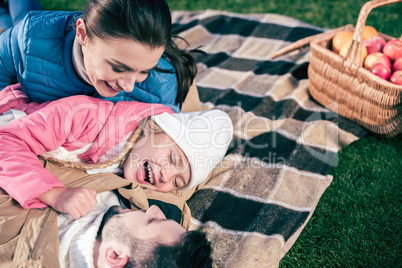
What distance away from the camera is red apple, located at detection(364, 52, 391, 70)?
227 cm

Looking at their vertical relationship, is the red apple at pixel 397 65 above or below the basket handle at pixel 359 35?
below

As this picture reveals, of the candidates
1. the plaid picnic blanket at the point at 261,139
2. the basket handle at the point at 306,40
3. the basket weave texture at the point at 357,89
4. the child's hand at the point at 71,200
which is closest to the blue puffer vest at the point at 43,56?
the child's hand at the point at 71,200

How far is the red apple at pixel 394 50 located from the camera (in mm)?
2355

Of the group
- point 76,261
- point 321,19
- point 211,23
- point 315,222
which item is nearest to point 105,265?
point 76,261

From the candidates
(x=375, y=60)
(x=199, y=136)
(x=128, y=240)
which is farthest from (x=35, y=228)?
(x=375, y=60)

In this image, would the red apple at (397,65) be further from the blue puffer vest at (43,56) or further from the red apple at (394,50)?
the blue puffer vest at (43,56)

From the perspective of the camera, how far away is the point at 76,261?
3.97 ft

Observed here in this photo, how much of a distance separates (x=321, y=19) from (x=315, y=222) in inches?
111

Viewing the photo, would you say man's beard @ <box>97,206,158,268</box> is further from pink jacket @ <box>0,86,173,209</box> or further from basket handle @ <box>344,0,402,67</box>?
basket handle @ <box>344,0,402,67</box>

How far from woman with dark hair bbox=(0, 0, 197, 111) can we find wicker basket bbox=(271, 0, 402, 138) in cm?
94

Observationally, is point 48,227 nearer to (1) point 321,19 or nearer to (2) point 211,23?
(2) point 211,23

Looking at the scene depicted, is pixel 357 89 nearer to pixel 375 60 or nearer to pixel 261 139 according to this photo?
pixel 375 60

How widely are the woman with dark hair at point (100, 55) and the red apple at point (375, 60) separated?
1201mm

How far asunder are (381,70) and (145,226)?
5.84ft
